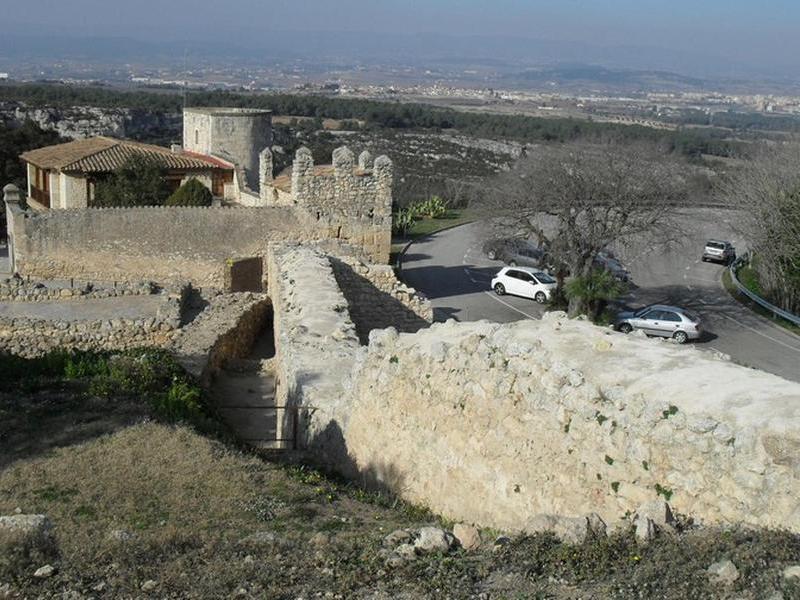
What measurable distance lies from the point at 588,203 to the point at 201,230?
10.5 metres

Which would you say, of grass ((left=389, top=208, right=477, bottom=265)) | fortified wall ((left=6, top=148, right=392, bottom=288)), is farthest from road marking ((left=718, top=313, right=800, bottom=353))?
grass ((left=389, top=208, right=477, bottom=265))

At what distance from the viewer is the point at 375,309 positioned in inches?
695

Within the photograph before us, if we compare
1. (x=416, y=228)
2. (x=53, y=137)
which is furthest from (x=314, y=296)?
(x=53, y=137)

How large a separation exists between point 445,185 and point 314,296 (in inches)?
1755

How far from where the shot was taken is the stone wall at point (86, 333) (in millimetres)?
16750

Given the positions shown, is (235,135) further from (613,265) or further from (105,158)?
(613,265)

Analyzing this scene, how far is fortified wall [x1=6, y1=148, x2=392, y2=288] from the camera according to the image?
2384 cm

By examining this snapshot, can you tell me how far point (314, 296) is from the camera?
14820mm

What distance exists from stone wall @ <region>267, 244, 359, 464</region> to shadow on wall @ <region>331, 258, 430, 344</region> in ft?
2.56

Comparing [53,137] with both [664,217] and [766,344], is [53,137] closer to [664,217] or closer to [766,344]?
[664,217]

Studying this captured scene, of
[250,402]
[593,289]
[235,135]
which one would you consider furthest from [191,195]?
[250,402]

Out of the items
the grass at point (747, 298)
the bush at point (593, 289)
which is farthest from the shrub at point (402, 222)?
the bush at point (593, 289)

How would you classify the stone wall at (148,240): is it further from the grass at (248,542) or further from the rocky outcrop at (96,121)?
the rocky outcrop at (96,121)

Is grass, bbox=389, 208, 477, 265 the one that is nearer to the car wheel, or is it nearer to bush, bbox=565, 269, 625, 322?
bush, bbox=565, 269, 625, 322
